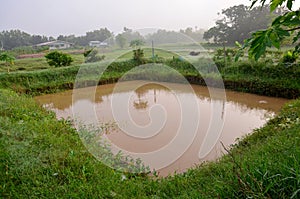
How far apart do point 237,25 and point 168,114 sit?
7010mm

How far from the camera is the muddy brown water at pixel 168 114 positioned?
116 inches

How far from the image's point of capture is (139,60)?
8953mm

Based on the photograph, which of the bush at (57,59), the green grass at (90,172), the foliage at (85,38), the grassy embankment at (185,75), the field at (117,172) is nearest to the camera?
the field at (117,172)

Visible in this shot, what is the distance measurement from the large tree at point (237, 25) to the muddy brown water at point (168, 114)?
12.4ft

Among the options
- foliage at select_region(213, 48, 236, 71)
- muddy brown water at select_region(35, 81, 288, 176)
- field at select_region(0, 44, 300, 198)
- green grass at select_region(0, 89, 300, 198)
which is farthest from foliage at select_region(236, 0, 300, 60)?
foliage at select_region(213, 48, 236, 71)

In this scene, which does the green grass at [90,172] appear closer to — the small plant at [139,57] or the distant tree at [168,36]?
the distant tree at [168,36]

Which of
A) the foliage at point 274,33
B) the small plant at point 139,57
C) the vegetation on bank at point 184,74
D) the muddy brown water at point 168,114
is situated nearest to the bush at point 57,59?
the vegetation on bank at point 184,74

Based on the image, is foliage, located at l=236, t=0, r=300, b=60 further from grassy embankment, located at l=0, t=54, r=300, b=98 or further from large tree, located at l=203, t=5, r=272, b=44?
large tree, located at l=203, t=5, r=272, b=44

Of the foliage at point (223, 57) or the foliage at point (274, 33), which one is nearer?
the foliage at point (274, 33)

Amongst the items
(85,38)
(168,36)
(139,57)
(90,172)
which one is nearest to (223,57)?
(139,57)

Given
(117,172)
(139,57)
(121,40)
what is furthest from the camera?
(139,57)

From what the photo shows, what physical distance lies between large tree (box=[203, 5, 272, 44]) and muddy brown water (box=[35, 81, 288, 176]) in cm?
378

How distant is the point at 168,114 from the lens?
4.39 metres

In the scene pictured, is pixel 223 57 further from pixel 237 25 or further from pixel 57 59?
pixel 57 59
